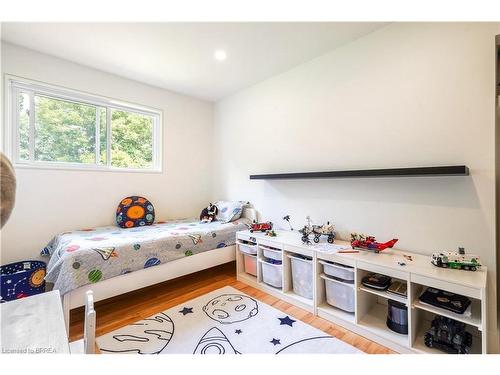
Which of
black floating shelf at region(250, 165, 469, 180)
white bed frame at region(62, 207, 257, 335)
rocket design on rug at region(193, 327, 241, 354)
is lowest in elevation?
rocket design on rug at region(193, 327, 241, 354)

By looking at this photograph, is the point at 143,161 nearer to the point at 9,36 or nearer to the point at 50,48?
the point at 50,48

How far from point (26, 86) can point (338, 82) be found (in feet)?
10.0

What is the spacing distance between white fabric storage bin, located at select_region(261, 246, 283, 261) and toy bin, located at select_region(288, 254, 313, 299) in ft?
0.39

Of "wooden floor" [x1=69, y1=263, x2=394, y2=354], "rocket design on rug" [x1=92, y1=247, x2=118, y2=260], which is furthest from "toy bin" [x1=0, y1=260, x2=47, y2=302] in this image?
"rocket design on rug" [x1=92, y1=247, x2=118, y2=260]

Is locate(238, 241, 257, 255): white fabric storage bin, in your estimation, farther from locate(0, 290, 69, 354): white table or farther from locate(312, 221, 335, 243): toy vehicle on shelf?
locate(0, 290, 69, 354): white table

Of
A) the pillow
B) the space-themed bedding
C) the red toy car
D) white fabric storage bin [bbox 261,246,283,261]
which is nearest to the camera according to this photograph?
the space-themed bedding

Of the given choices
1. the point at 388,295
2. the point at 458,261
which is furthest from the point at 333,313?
the point at 458,261

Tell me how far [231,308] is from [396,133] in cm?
205

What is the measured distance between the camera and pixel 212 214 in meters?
3.21

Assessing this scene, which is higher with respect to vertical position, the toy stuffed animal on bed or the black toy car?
the toy stuffed animal on bed

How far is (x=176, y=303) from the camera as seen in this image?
2.16 m

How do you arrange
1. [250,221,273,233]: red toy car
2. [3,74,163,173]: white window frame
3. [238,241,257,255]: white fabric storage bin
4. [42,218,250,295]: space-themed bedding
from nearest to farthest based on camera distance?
1. [42,218,250,295]: space-themed bedding
2. [3,74,163,173]: white window frame
3. [238,241,257,255]: white fabric storage bin
4. [250,221,273,233]: red toy car

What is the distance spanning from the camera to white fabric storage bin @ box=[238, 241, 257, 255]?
8.30 ft

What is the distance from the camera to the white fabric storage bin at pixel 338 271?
1798mm
